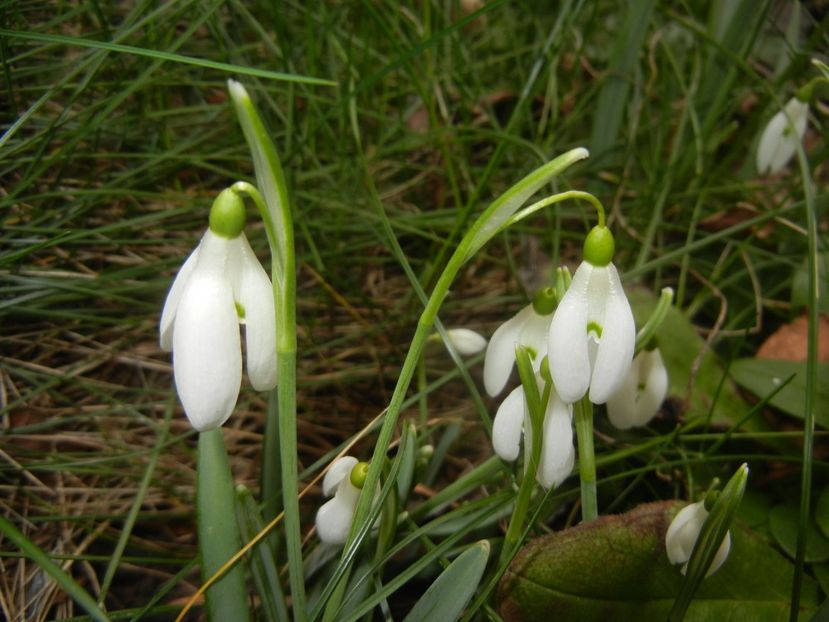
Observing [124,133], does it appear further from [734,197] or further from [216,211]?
[734,197]

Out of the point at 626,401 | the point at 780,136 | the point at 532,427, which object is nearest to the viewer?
the point at 532,427

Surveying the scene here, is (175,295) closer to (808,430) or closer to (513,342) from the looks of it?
(513,342)

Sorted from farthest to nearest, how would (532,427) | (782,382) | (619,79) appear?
(619,79) → (782,382) → (532,427)

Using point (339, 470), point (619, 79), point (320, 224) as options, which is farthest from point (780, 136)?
point (339, 470)

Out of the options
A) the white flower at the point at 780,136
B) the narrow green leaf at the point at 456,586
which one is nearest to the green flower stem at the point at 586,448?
the narrow green leaf at the point at 456,586

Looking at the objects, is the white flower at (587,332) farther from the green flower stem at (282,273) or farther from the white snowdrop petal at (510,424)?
the green flower stem at (282,273)

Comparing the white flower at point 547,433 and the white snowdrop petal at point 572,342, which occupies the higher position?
the white snowdrop petal at point 572,342

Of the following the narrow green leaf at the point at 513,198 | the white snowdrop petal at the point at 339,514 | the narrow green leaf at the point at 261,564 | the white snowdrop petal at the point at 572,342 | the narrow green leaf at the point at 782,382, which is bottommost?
the narrow green leaf at the point at 261,564

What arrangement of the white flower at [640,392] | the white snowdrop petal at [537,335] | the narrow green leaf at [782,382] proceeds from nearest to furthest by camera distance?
the white snowdrop petal at [537,335] → the white flower at [640,392] → the narrow green leaf at [782,382]
